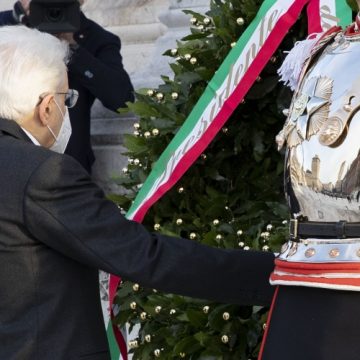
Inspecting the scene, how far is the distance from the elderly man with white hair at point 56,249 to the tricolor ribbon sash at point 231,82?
525 mm

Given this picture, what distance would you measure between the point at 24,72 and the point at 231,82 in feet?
2.36

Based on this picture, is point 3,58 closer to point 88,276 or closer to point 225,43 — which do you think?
point 88,276

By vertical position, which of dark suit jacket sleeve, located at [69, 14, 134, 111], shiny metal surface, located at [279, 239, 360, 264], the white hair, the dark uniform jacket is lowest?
dark suit jacket sleeve, located at [69, 14, 134, 111]

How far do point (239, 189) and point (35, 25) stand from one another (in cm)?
221

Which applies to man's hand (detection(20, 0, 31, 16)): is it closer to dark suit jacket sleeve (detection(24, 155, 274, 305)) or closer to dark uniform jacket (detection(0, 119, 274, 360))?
dark uniform jacket (detection(0, 119, 274, 360))

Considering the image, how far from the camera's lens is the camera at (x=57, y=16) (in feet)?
17.8

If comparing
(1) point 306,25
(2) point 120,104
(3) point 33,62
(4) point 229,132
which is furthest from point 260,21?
(2) point 120,104

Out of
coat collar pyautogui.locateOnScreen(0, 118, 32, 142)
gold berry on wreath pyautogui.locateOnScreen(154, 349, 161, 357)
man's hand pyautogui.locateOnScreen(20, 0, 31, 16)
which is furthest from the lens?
man's hand pyautogui.locateOnScreen(20, 0, 31, 16)

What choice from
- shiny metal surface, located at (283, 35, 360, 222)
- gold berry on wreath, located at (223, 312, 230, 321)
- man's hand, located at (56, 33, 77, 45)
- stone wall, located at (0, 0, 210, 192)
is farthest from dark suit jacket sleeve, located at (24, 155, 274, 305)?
stone wall, located at (0, 0, 210, 192)

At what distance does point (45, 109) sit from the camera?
3027 mm

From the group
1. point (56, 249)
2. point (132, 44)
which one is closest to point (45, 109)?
point (56, 249)

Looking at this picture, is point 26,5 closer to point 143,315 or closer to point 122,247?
point 143,315

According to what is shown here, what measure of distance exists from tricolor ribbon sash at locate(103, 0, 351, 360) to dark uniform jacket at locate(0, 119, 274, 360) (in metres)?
0.56

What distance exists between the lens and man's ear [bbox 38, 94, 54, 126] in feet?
9.89
